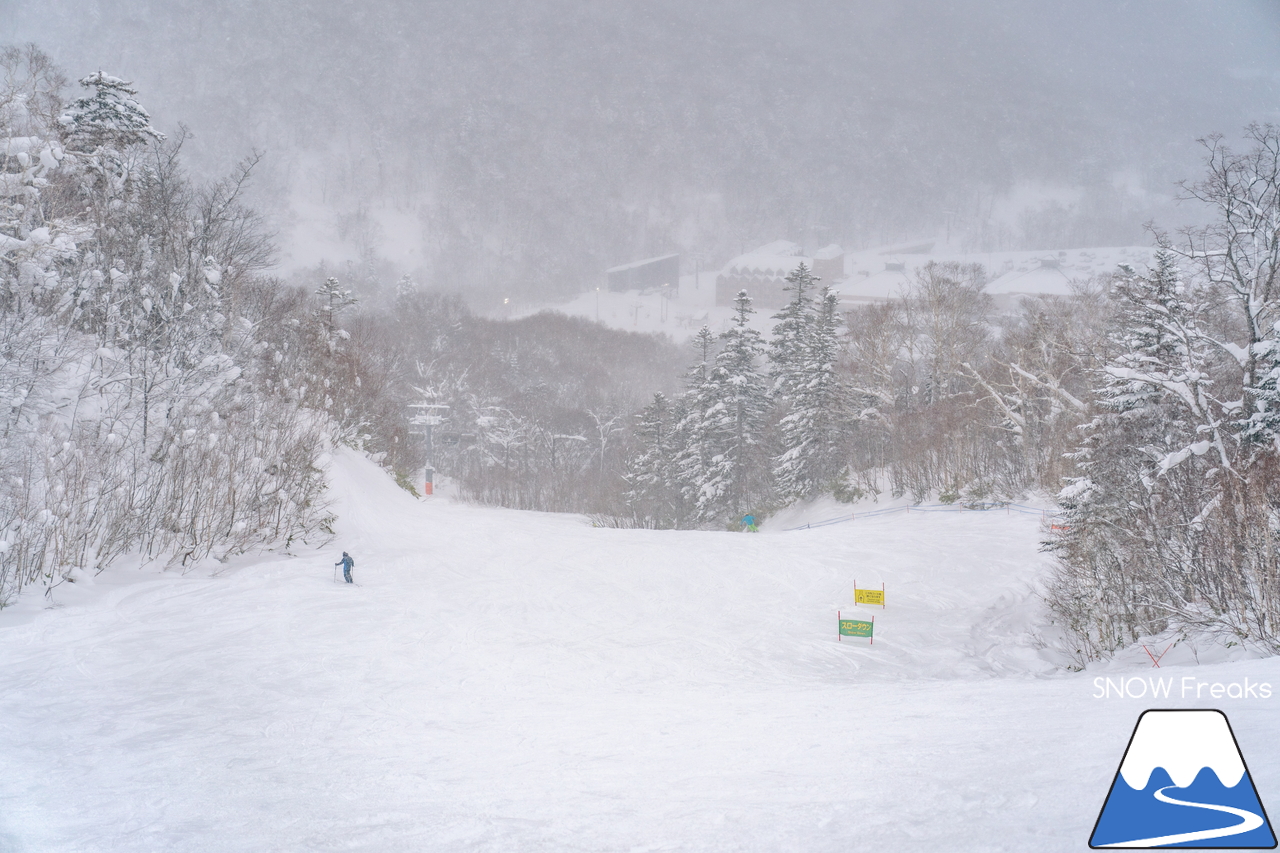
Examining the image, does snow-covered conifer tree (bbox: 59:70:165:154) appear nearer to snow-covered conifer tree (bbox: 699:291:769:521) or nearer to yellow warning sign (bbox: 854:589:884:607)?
yellow warning sign (bbox: 854:589:884:607)

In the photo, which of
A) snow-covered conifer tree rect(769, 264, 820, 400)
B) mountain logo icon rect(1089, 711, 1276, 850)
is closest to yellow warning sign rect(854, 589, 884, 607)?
mountain logo icon rect(1089, 711, 1276, 850)

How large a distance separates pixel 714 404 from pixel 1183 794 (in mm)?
31899

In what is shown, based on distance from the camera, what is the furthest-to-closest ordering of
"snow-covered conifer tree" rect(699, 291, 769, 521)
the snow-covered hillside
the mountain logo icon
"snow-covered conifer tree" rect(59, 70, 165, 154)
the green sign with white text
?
the snow-covered hillside
"snow-covered conifer tree" rect(699, 291, 769, 521)
"snow-covered conifer tree" rect(59, 70, 165, 154)
the green sign with white text
the mountain logo icon

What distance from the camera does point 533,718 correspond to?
599cm

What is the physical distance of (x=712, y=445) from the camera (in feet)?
113

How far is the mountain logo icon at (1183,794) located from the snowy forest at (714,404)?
19.8 ft

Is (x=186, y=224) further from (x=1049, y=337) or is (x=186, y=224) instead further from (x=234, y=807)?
(x=1049, y=337)

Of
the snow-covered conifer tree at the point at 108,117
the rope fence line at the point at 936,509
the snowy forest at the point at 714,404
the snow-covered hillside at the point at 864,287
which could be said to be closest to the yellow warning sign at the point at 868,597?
the snowy forest at the point at 714,404

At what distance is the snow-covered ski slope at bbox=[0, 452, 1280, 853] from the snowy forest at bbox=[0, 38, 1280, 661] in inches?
50.4

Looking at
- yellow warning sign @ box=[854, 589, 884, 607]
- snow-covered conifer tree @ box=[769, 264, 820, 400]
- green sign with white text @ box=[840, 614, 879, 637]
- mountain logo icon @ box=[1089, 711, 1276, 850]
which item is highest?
snow-covered conifer tree @ box=[769, 264, 820, 400]

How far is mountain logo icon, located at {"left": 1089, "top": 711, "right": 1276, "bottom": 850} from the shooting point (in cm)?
183

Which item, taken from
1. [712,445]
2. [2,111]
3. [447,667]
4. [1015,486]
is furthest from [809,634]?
[712,445]

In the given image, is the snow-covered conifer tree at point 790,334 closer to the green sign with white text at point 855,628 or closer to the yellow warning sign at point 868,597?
the yellow warning sign at point 868,597

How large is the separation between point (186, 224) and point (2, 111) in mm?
4591
